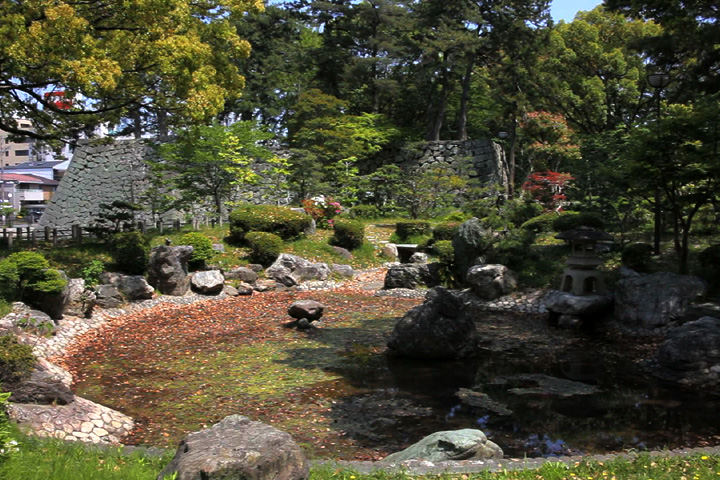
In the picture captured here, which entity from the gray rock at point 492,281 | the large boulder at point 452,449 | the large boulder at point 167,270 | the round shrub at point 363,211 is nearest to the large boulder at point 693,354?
the large boulder at point 452,449

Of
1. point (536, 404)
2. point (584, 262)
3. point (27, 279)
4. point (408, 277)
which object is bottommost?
point (536, 404)

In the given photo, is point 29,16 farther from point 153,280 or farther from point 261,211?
point 261,211

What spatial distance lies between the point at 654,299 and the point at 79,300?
1170 cm

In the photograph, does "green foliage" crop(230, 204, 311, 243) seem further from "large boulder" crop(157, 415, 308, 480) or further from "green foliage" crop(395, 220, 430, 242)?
"large boulder" crop(157, 415, 308, 480)

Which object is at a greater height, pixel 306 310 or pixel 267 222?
pixel 267 222

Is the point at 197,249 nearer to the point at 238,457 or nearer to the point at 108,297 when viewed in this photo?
the point at 108,297

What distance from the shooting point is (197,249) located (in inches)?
628

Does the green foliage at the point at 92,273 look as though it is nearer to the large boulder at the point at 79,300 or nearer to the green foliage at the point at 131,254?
the large boulder at the point at 79,300

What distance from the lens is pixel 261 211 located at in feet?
62.3

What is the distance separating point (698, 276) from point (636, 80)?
56.0ft

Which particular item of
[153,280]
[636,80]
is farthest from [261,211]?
[636,80]

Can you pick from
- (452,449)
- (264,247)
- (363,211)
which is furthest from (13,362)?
(363,211)

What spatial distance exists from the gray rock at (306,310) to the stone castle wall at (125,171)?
48.0ft

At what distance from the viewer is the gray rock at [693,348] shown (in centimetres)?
855
